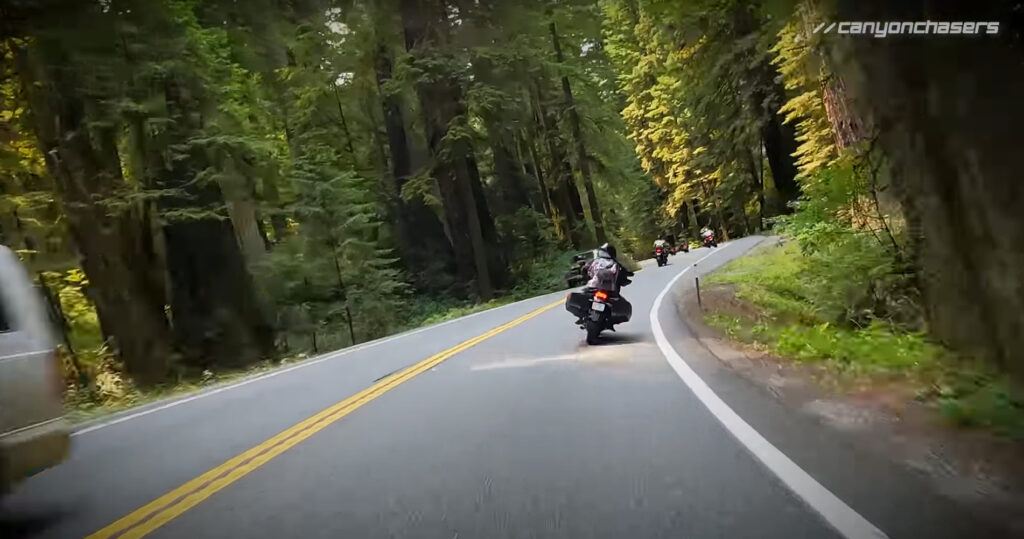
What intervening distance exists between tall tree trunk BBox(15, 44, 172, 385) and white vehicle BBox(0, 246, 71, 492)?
908cm

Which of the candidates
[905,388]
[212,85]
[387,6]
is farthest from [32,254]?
[905,388]

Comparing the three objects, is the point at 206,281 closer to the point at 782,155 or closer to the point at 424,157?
the point at 424,157

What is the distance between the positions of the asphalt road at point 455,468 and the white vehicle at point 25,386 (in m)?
0.49

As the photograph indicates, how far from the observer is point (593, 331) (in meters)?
12.7

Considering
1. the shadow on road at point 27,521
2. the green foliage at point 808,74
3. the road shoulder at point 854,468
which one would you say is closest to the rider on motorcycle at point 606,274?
the road shoulder at point 854,468

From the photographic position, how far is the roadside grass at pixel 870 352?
5719 millimetres

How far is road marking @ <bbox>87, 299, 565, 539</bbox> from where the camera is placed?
5.20m

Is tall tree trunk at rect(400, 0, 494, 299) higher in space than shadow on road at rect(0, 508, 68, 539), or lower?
higher

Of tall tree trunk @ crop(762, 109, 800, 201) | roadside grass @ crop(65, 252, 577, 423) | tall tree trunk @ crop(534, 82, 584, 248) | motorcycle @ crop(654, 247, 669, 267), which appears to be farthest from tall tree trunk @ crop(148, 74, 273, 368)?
motorcycle @ crop(654, 247, 669, 267)

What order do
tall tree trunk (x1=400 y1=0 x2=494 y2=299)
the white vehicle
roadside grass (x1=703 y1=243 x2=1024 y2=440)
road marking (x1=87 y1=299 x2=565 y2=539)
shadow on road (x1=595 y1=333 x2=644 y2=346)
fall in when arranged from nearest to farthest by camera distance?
the white vehicle → road marking (x1=87 y1=299 x2=565 y2=539) → roadside grass (x1=703 y1=243 x2=1024 y2=440) → shadow on road (x1=595 y1=333 x2=644 y2=346) → tall tree trunk (x1=400 y1=0 x2=494 y2=299)

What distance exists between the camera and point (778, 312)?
47.2 ft

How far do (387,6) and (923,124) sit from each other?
5015 mm

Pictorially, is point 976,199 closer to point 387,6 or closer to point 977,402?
point 977,402

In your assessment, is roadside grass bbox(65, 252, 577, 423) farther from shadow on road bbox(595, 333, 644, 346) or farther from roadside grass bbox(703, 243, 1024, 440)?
roadside grass bbox(703, 243, 1024, 440)
